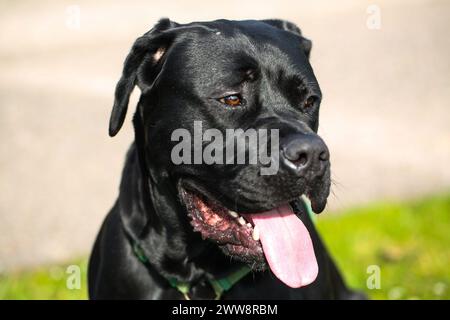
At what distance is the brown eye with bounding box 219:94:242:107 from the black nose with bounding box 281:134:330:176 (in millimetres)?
341

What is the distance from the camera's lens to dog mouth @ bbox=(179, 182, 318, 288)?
3.35m

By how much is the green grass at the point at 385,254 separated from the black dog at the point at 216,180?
1.36m

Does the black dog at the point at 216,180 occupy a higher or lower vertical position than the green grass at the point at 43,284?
higher

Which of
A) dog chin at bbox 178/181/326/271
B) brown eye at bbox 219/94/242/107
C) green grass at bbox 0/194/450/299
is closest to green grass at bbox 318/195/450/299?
green grass at bbox 0/194/450/299

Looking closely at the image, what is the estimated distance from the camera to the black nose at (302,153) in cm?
318

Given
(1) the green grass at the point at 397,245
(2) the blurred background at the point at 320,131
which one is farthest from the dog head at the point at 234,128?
(1) the green grass at the point at 397,245

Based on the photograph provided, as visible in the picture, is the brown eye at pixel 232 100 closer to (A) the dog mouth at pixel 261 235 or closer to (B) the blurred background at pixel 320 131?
(A) the dog mouth at pixel 261 235

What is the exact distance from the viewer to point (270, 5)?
40.7 ft

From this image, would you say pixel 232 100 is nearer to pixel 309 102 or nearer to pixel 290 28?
pixel 309 102

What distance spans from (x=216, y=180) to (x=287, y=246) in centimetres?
44

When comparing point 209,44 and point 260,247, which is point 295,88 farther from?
point 260,247

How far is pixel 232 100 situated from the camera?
3.44m

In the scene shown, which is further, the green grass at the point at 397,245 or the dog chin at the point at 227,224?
the green grass at the point at 397,245

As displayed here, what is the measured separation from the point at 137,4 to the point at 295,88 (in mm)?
9871
